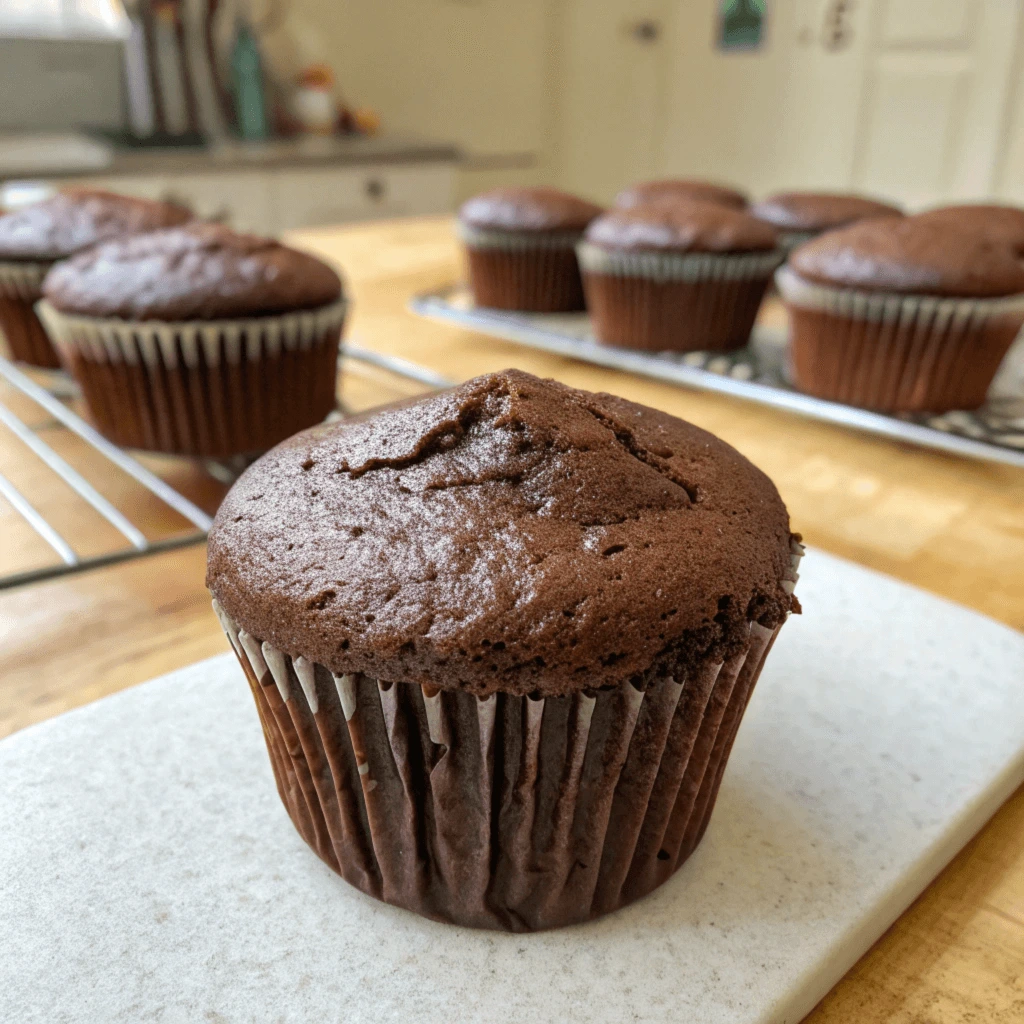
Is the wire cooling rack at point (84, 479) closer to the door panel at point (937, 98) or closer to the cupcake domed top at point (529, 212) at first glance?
the cupcake domed top at point (529, 212)

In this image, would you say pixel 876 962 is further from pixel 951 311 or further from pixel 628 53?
pixel 628 53

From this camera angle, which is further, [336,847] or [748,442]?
[748,442]

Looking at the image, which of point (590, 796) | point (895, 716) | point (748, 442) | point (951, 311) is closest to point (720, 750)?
point (590, 796)

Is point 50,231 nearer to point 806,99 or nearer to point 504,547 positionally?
point 504,547

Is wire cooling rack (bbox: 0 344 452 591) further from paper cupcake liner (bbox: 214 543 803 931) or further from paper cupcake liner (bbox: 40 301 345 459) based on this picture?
paper cupcake liner (bbox: 214 543 803 931)

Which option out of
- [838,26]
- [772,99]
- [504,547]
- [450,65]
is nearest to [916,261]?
[504,547]

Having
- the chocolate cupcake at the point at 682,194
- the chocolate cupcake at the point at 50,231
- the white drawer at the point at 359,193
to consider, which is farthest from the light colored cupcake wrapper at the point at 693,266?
the white drawer at the point at 359,193

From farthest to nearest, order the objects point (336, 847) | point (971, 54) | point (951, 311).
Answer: point (971, 54) → point (951, 311) → point (336, 847)
